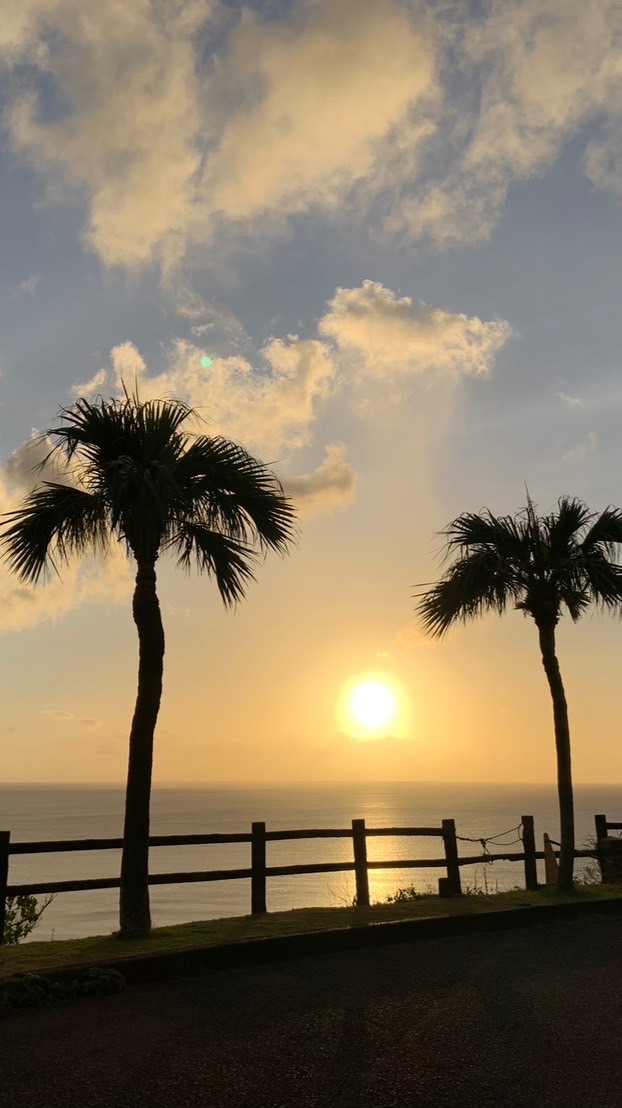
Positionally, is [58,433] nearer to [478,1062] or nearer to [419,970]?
[419,970]

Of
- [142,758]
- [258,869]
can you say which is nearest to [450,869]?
[258,869]

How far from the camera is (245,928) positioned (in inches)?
399

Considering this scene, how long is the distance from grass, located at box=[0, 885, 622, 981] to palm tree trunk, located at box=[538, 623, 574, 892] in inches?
48.8

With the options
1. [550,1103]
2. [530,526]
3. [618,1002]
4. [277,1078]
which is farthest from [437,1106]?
[530,526]

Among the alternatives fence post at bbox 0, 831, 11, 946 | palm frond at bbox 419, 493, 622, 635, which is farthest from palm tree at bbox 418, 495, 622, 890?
fence post at bbox 0, 831, 11, 946

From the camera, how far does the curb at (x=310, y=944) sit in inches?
316

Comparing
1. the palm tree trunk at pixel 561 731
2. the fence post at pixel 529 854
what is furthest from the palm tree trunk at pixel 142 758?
the fence post at pixel 529 854

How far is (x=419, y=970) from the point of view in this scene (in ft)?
27.5

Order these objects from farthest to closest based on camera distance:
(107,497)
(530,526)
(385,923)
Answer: (530,526) < (107,497) < (385,923)

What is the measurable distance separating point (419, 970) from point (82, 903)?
6561 cm

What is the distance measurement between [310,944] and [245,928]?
1.14 m

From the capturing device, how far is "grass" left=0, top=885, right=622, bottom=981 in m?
8.41

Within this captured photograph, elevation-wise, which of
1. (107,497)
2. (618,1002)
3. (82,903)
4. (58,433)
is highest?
(58,433)

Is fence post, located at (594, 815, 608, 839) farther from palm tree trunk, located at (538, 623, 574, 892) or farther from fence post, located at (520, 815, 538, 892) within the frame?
palm tree trunk, located at (538, 623, 574, 892)
